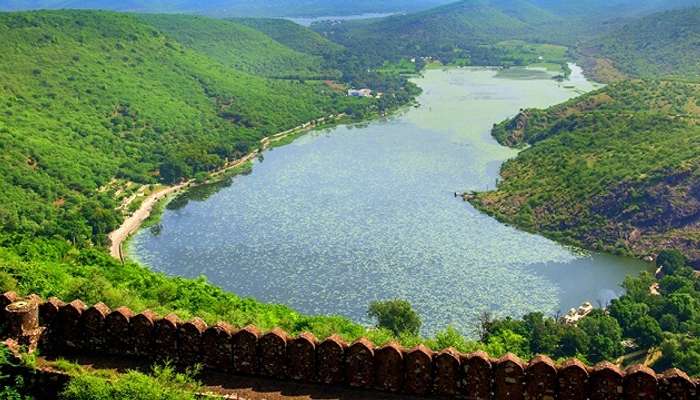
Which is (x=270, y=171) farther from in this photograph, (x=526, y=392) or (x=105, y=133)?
(x=526, y=392)

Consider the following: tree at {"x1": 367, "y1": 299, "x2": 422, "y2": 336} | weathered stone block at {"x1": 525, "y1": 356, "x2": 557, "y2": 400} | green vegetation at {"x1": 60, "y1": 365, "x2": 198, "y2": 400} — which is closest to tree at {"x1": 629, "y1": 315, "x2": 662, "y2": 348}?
tree at {"x1": 367, "y1": 299, "x2": 422, "y2": 336}

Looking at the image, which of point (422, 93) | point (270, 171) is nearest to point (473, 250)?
point (270, 171)

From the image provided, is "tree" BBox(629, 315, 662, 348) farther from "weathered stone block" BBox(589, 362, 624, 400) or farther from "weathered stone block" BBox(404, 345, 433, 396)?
"weathered stone block" BBox(404, 345, 433, 396)

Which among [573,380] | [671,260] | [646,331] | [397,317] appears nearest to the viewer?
[573,380]

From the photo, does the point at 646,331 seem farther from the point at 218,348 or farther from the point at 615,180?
the point at 218,348

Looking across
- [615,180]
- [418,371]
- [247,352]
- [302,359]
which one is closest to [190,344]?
[247,352]

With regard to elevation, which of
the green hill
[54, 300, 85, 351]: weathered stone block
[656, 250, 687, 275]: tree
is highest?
[54, 300, 85, 351]: weathered stone block
